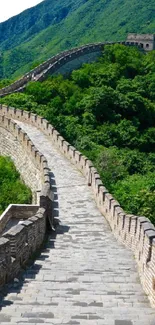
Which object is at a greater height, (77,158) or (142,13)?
(142,13)

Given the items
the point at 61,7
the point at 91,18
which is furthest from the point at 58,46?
the point at 61,7

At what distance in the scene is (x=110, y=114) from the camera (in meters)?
32.9

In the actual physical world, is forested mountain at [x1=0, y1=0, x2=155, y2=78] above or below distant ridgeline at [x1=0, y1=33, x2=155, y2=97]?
above

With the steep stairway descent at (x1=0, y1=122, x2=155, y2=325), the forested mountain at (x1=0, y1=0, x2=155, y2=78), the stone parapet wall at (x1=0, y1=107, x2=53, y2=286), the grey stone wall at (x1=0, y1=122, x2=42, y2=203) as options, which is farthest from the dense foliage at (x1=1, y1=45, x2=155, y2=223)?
the forested mountain at (x1=0, y1=0, x2=155, y2=78)

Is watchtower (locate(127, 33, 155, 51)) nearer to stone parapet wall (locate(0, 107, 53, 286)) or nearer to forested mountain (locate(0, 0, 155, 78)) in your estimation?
forested mountain (locate(0, 0, 155, 78))

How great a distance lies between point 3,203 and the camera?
19266mm

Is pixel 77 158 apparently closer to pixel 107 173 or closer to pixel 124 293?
pixel 107 173

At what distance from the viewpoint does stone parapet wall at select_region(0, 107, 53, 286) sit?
9016 mm

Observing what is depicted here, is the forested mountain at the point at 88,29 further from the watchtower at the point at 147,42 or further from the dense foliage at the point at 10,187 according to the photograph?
the dense foliage at the point at 10,187

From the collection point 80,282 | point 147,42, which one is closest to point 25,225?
point 80,282

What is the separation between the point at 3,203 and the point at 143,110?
1750 centimetres

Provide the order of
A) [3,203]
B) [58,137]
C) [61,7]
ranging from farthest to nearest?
1. [61,7]
2. [58,137]
3. [3,203]

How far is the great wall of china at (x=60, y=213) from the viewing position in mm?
8688

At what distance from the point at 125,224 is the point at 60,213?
302 centimetres
